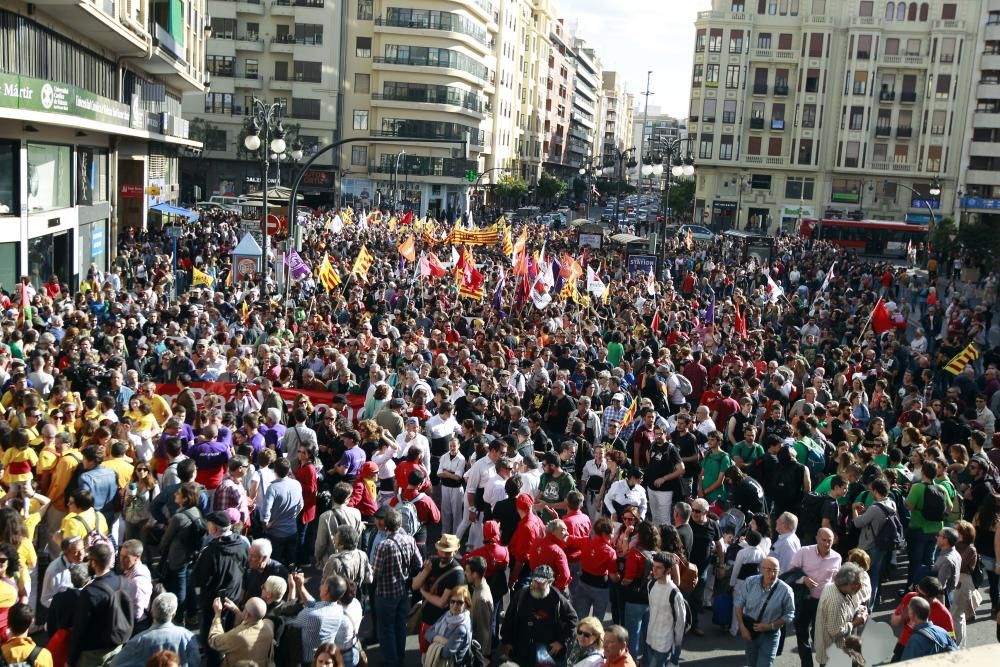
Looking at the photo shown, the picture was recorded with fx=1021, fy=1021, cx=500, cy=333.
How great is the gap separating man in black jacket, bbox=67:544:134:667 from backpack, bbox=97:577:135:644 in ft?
0.04

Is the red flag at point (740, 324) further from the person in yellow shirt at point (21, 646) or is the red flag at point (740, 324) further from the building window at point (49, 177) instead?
the building window at point (49, 177)

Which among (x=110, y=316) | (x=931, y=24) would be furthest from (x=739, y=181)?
(x=110, y=316)

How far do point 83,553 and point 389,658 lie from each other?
260 cm

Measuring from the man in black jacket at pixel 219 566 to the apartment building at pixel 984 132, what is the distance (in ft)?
240

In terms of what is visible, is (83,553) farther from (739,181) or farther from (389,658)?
(739,181)

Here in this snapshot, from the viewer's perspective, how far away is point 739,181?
7894 centimetres

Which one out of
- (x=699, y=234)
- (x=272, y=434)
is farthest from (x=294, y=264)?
(x=699, y=234)

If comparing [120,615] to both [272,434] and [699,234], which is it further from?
[699,234]

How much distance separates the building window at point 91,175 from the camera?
1264 inches

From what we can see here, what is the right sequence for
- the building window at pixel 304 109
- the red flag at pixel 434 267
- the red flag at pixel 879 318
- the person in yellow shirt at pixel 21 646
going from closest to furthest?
the person in yellow shirt at pixel 21 646, the red flag at pixel 879 318, the red flag at pixel 434 267, the building window at pixel 304 109

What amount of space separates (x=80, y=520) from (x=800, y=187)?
75699 mm

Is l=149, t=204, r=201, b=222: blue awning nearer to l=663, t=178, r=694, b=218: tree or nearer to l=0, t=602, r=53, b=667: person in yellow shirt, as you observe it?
l=0, t=602, r=53, b=667: person in yellow shirt

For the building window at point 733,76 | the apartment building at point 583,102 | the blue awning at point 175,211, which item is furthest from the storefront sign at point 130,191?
the apartment building at point 583,102

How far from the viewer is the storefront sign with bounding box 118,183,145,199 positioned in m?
41.4
